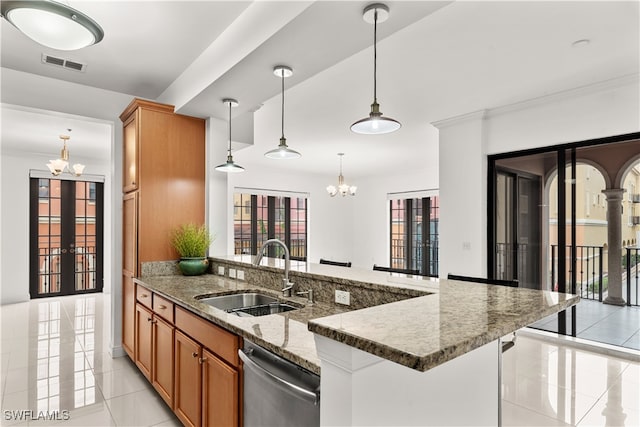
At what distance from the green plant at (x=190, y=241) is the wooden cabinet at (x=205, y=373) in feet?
3.82

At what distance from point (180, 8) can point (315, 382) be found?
2.40 meters

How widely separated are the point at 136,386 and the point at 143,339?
0.38 m

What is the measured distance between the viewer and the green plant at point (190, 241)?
3.41 m

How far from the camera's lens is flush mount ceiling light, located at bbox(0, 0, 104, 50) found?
152cm

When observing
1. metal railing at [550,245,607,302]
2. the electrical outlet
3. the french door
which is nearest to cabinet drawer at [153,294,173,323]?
the electrical outlet

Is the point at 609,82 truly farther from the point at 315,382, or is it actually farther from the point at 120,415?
the point at 120,415

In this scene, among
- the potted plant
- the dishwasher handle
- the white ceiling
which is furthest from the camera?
the potted plant

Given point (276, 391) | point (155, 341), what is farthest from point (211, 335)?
point (155, 341)

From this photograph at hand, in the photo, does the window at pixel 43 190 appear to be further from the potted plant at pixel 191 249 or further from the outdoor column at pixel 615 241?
the outdoor column at pixel 615 241

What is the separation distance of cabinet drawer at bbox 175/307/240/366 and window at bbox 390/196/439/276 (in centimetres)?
707

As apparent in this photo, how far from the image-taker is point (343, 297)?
79.9 inches

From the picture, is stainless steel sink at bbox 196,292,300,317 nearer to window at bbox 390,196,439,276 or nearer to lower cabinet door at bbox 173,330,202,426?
lower cabinet door at bbox 173,330,202,426

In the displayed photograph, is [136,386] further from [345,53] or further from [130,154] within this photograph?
[345,53]

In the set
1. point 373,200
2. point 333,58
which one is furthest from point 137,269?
point 373,200
